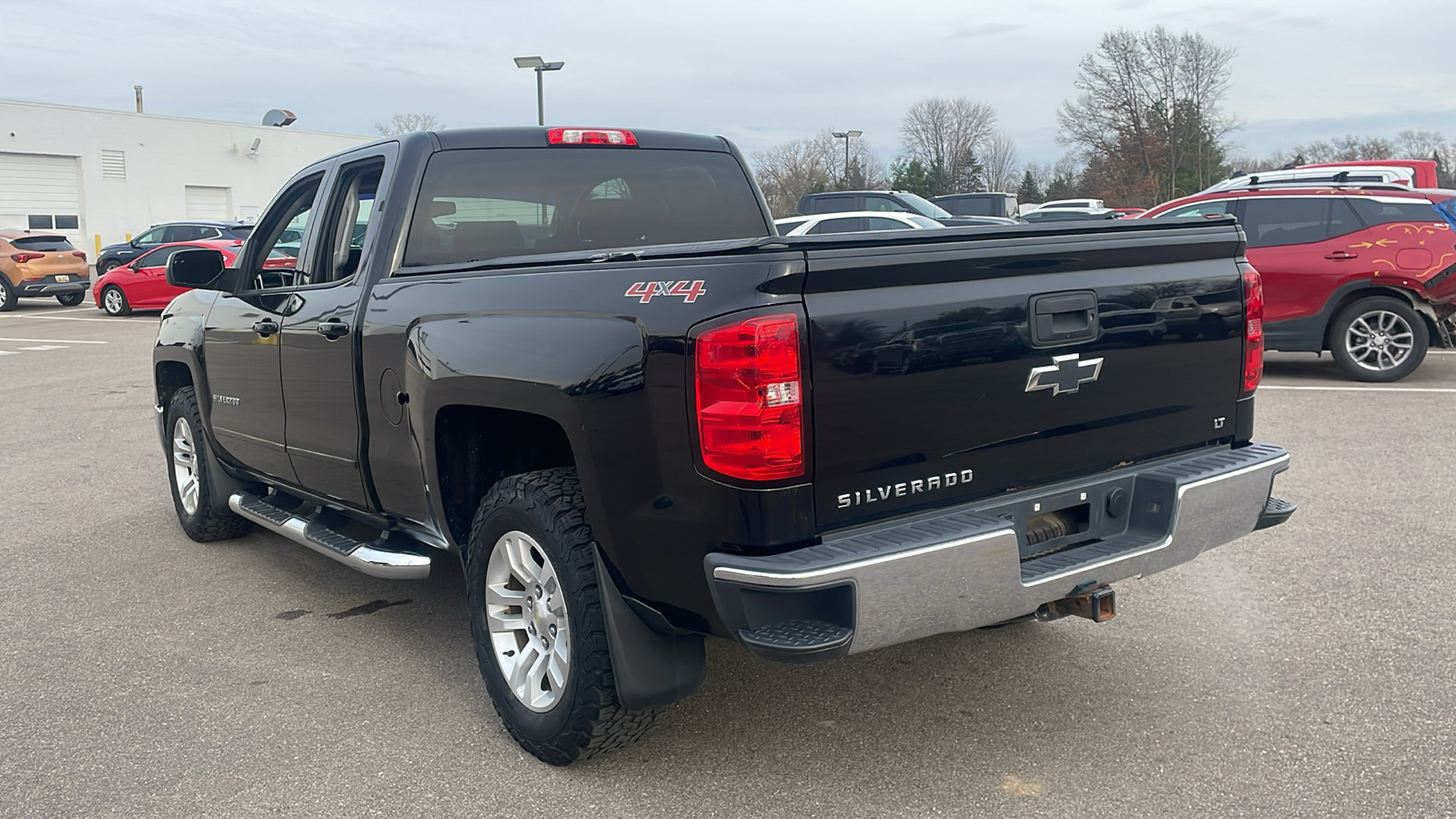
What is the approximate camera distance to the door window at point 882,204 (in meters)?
22.4

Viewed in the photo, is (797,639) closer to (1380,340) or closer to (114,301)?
(1380,340)

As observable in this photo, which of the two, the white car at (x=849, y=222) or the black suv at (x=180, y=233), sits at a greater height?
the black suv at (x=180, y=233)

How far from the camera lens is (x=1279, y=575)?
16.5 ft

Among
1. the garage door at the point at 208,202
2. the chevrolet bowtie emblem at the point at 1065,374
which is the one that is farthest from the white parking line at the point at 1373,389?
the garage door at the point at 208,202

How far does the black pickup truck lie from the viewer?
8.98 ft

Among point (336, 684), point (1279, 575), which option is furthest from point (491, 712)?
point (1279, 575)

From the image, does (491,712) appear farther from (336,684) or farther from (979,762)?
(979,762)

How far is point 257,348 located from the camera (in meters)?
4.95

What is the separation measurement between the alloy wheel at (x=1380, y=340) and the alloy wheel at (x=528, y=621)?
31.3 feet

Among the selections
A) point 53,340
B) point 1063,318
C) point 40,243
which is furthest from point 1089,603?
point 40,243

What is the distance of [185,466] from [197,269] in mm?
1419

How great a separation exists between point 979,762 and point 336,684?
2.24 meters

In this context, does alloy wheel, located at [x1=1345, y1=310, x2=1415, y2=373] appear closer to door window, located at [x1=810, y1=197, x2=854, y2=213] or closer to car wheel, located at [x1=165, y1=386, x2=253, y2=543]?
car wheel, located at [x1=165, y1=386, x2=253, y2=543]

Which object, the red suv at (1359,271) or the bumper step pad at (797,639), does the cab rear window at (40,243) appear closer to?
the red suv at (1359,271)
